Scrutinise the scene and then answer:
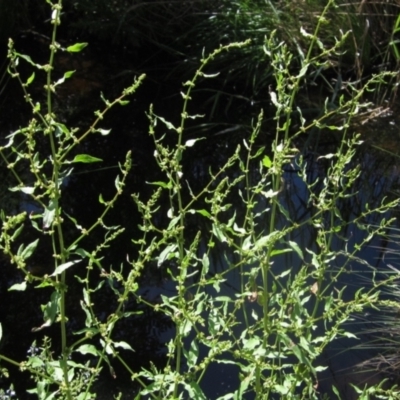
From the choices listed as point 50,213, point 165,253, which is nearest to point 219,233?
point 165,253

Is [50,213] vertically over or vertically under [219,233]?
over

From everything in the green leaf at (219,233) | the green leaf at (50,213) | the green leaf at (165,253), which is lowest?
the green leaf at (165,253)

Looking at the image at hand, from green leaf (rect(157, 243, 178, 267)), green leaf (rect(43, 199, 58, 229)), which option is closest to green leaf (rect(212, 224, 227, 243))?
green leaf (rect(157, 243, 178, 267))

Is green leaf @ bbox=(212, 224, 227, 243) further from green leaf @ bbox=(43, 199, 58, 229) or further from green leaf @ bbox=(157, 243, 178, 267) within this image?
green leaf @ bbox=(43, 199, 58, 229)

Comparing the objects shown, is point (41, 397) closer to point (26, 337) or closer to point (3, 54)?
point (26, 337)

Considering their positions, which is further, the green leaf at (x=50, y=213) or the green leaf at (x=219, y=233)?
the green leaf at (x=219, y=233)

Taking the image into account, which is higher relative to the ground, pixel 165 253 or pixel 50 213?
pixel 50 213

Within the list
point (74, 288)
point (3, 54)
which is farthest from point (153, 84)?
point (74, 288)

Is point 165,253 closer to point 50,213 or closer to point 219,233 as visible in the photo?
point 219,233

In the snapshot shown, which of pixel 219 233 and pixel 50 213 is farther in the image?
pixel 219 233

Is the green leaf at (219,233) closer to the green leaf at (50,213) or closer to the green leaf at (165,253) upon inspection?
the green leaf at (165,253)

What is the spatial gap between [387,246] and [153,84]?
2.54 meters

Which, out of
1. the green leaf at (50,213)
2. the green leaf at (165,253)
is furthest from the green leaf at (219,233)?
the green leaf at (50,213)

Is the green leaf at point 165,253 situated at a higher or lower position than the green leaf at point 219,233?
lower
